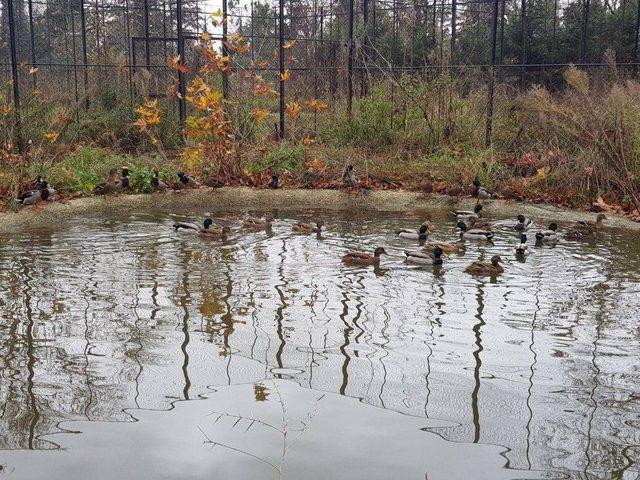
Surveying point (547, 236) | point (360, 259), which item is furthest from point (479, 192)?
point (360, 259)

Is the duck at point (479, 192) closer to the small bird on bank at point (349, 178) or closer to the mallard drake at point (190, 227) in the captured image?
the small bird on bank at point (349, 178)

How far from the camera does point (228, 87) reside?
54.9ft

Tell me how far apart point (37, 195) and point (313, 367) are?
7946 mm

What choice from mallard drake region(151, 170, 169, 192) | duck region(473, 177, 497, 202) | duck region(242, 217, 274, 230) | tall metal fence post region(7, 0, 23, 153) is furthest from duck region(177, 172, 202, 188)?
duck region(473, 177, 497, 202)

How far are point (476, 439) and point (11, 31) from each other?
42.3 feet

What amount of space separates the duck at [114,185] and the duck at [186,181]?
0.93 metres

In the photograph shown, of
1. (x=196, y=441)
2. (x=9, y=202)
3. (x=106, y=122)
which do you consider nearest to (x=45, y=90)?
(x=106, y=122)

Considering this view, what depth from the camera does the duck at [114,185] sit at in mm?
14164

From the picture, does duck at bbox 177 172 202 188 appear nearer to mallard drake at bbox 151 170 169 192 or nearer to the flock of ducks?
the flock of ducks

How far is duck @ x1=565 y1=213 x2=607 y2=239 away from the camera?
11680mm

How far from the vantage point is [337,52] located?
2242 cm

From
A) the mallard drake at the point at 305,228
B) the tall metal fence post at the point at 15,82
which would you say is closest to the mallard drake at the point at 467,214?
the mallard drake at the point at 305,228

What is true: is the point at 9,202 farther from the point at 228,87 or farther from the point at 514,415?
the point at 514,415

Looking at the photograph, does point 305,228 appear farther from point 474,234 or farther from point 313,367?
point 313,367
